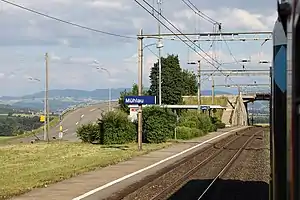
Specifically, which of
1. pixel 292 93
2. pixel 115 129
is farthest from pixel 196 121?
pixel 292 93

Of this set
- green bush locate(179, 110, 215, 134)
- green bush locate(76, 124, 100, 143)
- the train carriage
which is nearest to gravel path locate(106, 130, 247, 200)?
the train carriage

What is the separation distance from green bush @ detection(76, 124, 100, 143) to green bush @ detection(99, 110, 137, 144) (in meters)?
1.96

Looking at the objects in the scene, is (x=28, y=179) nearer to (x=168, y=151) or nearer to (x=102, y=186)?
(x=102, y=186)

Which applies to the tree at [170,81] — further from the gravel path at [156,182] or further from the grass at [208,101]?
the gravel path at [156,182]

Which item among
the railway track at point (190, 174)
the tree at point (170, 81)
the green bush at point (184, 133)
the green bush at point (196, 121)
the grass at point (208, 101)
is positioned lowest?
the railway track at point (190, 174)

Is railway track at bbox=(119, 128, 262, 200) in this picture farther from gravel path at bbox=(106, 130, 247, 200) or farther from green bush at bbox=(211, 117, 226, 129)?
green bush at bbox=(211, 117, 226, 129)

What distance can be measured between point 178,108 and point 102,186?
2292 inches

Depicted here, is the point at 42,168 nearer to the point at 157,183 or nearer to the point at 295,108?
the point at 157,183

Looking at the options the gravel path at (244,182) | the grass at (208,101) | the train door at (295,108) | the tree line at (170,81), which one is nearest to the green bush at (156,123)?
the gravel path at (244,182)

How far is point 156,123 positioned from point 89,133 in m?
6.76

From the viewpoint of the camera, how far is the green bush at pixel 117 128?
45500mm

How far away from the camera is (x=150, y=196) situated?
18641 mm

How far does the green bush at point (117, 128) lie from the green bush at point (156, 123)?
1206 mm

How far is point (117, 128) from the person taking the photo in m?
45.7
